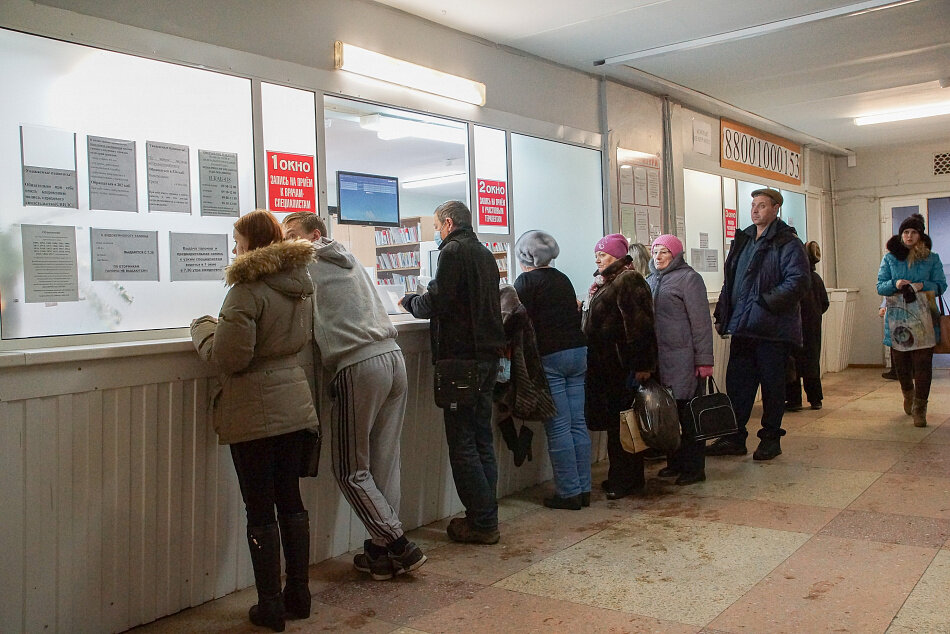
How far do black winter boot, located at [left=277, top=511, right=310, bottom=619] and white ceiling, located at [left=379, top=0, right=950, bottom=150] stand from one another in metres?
2.89

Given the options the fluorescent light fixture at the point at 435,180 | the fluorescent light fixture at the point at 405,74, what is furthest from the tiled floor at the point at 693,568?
the fluorescent light fixture at the point at 405,74

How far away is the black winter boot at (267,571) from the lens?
9.84 ft

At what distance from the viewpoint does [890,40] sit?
5.88 metres

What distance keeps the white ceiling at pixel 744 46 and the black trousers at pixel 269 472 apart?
A: 267 cm

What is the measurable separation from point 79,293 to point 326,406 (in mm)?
1143

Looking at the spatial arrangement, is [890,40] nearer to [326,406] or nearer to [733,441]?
[733,441]

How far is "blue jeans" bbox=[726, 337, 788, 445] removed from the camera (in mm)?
5281

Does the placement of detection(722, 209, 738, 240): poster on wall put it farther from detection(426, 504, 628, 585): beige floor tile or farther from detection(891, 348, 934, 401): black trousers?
detection(426, 504, 628, 585): beige floor tile

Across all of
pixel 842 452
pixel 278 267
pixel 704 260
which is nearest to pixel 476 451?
pixel 278 267

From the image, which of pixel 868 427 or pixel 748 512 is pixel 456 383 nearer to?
pixel 748 512

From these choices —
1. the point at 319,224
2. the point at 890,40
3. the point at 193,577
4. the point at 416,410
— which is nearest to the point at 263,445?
the point at 193,577

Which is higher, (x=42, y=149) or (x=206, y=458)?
(x=42, y=149)

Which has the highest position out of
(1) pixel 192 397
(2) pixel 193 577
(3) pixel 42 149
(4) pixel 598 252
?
(3) pixel 42 149

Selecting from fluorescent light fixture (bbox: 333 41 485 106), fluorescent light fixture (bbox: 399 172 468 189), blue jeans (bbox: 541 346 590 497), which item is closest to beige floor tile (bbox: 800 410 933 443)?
blue jeans (bbox: 541 346 590 497)
